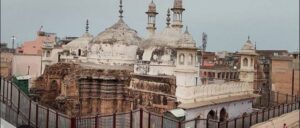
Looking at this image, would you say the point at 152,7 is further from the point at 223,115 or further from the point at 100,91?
the point at 223,115

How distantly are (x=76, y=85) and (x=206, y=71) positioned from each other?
22440 millimetres

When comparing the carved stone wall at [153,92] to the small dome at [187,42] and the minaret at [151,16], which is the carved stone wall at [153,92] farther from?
the minaret at [151,16]

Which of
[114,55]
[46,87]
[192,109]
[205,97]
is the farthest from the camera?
[46,87]

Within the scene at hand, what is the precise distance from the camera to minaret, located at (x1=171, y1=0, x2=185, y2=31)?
21.3m

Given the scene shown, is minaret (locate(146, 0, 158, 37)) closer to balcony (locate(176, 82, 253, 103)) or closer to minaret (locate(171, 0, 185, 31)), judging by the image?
minaret (locate(171, 0, 185, 31))

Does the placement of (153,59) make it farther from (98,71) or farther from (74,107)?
(74,107)

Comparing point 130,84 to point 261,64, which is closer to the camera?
point 130,84

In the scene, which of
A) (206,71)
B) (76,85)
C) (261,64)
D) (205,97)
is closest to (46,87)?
(76,85)

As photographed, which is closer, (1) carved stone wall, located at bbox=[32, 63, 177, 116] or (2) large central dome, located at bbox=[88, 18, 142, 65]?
(1) carved stone wall, located at bbox=[32, 63, 177, 116]

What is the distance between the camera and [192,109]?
16.0 meters

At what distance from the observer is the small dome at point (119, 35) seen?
2175 centimetres

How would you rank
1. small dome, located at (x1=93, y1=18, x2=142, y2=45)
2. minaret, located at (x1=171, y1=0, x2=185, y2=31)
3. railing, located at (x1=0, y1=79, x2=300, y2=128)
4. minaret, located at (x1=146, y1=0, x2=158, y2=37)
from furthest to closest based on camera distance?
minaret, located at (x1=146, y1=0, x2=158, y2=37) < small dome, located at (x1=93, y1=18, x2=142, y2=45) < minaret, located at (x1=171, y1=0, x2=185, y2=31) < railing, located at (x1=0, y1=79, x2=300, y2=128)

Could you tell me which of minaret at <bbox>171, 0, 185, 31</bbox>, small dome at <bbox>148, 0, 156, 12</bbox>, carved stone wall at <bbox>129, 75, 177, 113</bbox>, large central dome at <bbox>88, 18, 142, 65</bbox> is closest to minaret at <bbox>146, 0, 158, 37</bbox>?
small dome at <bbox>148, 0, 156, 12</bbox>

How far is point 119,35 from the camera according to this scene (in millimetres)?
21969
